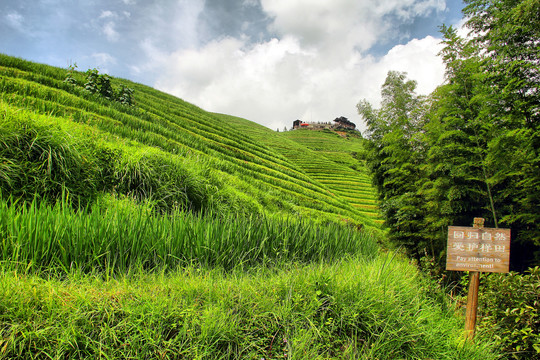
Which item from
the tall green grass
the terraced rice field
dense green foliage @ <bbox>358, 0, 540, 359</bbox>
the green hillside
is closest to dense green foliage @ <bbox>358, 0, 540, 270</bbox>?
dense green foliage @ <bbox>358, 0, 540, 359</bbox>

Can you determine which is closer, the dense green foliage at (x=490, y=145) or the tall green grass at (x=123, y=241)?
the tall green grass at (x=123, y=241)

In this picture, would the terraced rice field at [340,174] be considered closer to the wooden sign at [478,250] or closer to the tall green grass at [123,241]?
the wooden sign at [478,250]

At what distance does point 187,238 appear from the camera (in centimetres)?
266

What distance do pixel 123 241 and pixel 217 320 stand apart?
1.22m

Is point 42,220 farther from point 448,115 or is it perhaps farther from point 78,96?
point 448,115

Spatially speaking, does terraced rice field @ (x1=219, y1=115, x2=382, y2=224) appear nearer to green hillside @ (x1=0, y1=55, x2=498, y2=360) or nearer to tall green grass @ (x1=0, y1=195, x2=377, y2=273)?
tall green grass @ (x1=0, y1=195, x2=377, y2=273)

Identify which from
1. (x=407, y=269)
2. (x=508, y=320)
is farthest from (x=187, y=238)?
(x=508, y=320)

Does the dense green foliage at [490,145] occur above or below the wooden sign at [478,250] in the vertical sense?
above

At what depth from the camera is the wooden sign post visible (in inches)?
114

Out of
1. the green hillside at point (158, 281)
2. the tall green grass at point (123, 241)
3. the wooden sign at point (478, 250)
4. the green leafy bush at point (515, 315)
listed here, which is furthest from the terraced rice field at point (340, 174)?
the green hillside at point (158, 281)

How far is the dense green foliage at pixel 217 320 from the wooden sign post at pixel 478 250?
86 centimetres

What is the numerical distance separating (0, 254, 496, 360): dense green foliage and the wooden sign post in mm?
861

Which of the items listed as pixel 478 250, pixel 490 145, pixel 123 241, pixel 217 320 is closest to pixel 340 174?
pixel 490 145

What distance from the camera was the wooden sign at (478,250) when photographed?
9.54 feet
